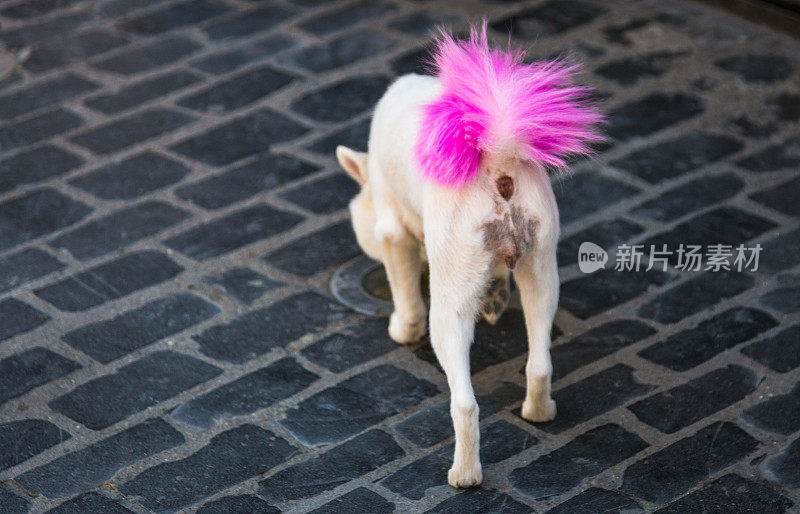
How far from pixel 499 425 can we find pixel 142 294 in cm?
184

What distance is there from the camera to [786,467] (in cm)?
411

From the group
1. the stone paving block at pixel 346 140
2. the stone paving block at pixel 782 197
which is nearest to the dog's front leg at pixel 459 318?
the stone paving block at pixel 782 197

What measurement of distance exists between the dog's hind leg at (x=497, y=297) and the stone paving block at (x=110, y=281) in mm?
1517

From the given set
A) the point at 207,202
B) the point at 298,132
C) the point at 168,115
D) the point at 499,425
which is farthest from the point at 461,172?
the point at 168,115

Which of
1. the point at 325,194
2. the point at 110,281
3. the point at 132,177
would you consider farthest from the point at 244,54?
the point at 110,281

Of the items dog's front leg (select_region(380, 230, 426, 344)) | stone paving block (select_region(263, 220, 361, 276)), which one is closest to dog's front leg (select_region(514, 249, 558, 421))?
dog's front leg (select_region(380, 230, 426, 344))

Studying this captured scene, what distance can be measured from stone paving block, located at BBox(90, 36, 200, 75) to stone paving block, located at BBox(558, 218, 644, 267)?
10.1 ft

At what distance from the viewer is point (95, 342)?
16.4ft

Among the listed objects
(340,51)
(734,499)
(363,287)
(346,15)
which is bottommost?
(734,499)

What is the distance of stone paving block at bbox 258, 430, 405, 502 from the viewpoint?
4133mm

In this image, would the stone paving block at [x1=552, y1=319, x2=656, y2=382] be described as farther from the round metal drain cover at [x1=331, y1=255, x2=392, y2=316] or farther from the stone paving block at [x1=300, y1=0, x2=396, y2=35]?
the stone paving block at [x1=300, y1=0, x2=396, y2=35]

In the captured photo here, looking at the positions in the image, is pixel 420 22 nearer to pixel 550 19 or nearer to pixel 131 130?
pixel 550 19

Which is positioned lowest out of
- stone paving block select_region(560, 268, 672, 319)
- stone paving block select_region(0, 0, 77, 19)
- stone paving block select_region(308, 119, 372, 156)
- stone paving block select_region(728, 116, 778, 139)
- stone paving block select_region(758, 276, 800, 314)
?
stone paving block select_region(758, 276, 800, 314)

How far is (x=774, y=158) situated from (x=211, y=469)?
3.45 m
